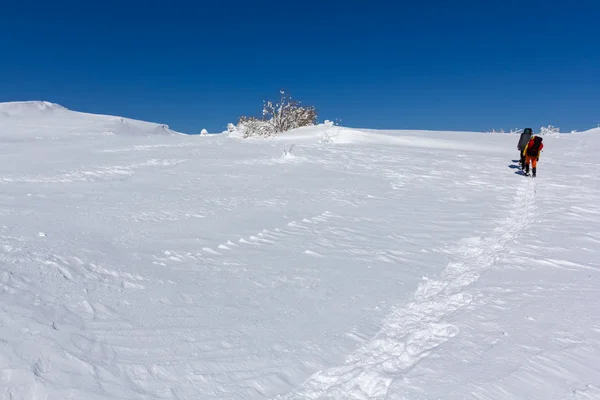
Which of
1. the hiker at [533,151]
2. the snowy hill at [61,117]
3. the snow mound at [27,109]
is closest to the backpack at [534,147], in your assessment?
the hiker at [533,151]

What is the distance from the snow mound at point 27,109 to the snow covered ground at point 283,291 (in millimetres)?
26530

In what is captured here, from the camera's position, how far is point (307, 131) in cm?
2269

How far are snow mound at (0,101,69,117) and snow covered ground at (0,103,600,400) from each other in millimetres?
26530

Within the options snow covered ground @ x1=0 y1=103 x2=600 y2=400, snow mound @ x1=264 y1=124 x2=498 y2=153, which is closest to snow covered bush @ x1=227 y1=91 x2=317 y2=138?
snow mound @ x1=264 y1=124 x2=498 y2=153

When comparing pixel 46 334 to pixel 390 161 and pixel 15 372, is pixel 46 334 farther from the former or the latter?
pixel 390 161

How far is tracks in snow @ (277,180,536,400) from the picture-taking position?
10.4 ft

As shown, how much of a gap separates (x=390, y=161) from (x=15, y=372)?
45.2 ft

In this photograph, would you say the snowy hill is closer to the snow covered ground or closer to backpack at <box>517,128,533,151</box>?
the snow covered ground

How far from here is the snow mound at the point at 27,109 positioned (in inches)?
1261

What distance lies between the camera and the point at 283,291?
472 centimetres

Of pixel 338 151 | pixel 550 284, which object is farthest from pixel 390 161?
pixel 550 284

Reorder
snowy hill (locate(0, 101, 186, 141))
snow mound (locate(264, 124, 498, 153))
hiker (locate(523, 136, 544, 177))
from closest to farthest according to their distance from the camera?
hiker (locate(523, 136, 544, 177)), snow mound (locate(264, 124, 498, 153)), snowy hill (locate(0, 101, 186, 141))

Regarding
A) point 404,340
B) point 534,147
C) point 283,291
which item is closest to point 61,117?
point 534,147

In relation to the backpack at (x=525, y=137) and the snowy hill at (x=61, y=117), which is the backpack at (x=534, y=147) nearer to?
the backpack at (x=525, y=137)
